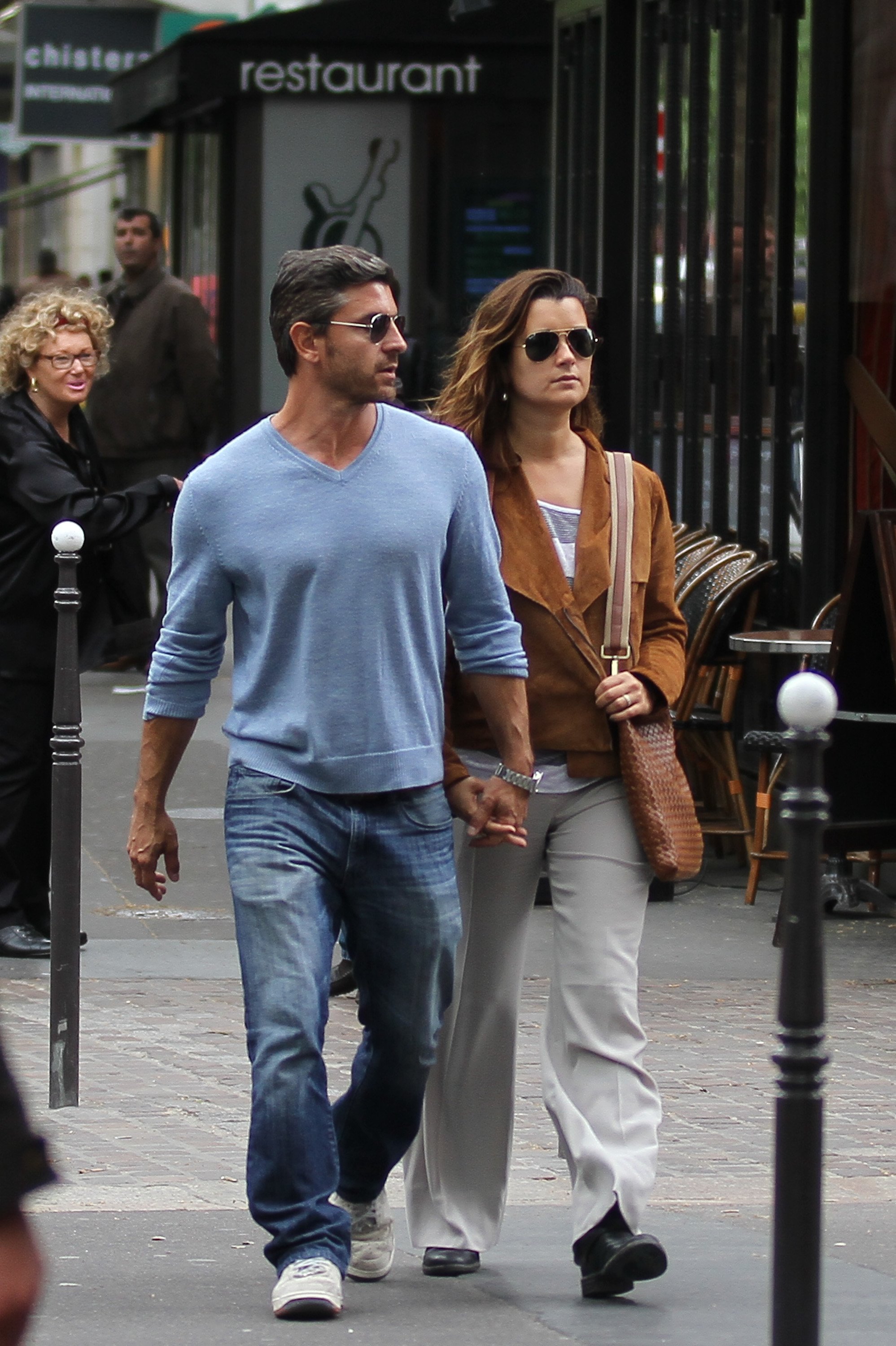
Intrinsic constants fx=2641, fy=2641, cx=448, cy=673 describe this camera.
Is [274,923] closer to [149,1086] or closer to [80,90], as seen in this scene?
[149,1086]

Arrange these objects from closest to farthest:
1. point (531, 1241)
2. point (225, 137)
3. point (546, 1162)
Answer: point (531, 1241)
point (546, 1162)
point (225, 137)

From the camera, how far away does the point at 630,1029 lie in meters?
4.83

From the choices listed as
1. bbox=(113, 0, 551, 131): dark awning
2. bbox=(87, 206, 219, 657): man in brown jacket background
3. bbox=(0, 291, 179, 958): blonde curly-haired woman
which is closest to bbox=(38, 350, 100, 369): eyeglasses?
bbox=(0, 291, 179, 958): blonde curly-haired woman

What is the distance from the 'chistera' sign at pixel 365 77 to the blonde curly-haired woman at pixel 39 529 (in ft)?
30.1

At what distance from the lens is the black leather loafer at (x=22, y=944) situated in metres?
8.12

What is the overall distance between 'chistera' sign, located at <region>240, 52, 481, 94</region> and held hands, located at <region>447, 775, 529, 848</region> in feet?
42.3

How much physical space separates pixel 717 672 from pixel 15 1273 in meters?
8.20

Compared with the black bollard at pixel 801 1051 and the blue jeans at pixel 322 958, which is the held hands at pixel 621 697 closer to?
the blue jeans at pixel 322 958

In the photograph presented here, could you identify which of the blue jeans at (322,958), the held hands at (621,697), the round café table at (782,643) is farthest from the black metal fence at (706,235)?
the blue jeans at (322,958)

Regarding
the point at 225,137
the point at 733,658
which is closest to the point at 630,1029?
the point at 733,658

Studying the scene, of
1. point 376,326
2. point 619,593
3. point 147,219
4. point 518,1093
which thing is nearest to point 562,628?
point 619,593

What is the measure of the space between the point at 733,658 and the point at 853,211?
1.80 m

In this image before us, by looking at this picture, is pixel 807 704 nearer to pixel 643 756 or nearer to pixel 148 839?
pixel 643 756

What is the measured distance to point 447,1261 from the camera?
4.98 metres
